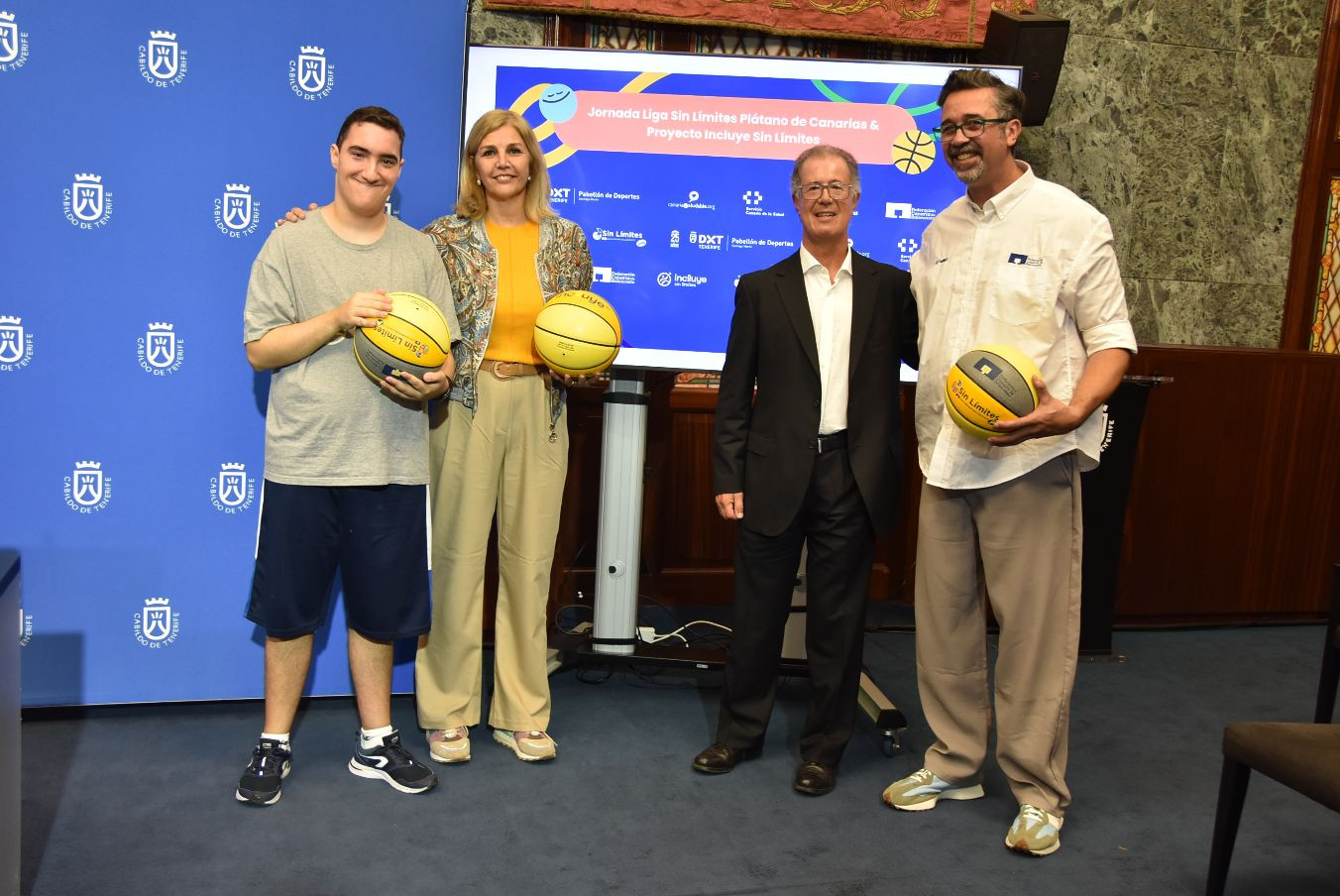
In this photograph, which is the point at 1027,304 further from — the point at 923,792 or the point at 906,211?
the point at 923,792

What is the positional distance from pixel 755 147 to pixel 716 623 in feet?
6.17

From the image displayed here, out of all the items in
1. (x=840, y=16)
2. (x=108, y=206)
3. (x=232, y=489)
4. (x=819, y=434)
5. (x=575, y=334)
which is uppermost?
(x=840, y=16)

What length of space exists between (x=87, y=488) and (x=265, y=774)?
3.41 ft

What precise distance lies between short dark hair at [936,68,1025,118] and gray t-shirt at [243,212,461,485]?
1494 mm

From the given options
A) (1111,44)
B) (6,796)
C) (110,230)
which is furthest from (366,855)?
(1111,44)

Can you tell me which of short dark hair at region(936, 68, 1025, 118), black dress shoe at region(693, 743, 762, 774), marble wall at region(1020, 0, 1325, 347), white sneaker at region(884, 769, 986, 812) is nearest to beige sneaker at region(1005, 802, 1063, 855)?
white sneaker at region(884, 769, 986, 812)

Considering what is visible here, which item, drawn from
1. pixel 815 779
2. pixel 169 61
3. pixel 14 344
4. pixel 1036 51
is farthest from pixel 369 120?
pixel 1036 51

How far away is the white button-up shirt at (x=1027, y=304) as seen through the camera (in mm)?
2639

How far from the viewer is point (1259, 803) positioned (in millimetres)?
3107

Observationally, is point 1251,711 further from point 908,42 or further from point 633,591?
point 908,42

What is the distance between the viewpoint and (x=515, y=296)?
A: 305cm

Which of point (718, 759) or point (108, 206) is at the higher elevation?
point (108, 206)

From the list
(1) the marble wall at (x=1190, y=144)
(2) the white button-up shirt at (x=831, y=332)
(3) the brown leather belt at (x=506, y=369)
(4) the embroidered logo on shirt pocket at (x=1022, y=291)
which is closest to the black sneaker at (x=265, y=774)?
(3) the brown leather belt at (x=506, y=369)

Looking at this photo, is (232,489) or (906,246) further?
(906,246)
